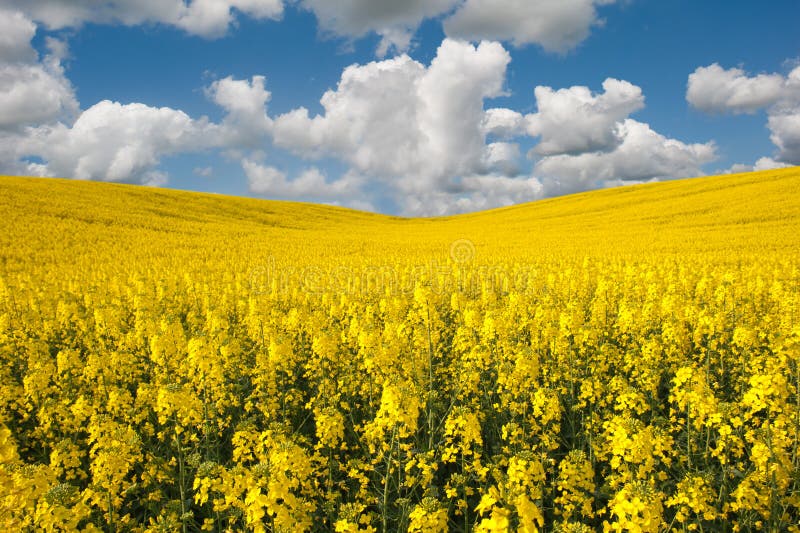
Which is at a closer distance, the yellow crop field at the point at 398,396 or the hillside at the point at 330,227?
the yellow crop field at the point at 398,396

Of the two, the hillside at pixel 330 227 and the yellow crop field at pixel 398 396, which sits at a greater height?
the hillside at pixel 330 227

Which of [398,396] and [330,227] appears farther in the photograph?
[330,227]

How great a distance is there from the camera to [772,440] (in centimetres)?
446

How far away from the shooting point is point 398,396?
4102mm

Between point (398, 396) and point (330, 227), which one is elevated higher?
point (330, 227)

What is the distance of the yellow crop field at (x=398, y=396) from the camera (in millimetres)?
3643

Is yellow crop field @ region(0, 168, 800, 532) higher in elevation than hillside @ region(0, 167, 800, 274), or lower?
lower

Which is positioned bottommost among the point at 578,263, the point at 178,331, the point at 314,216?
the point at 178,331

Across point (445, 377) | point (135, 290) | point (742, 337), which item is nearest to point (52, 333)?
point (135, 290)

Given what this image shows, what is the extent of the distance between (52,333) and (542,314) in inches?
416

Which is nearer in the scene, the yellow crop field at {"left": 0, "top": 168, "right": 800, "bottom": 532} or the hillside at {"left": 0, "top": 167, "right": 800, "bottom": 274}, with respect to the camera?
the yellow crop field at {"left": 0, "top": 168, "right": 800, "bottom": 532}

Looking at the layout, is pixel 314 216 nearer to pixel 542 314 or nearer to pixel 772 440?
pixel 542 314

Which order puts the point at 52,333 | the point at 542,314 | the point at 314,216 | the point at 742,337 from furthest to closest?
1. the point at 314,216
2. the point at 52,333
3. the point at 542,314
4. the point at 742,337

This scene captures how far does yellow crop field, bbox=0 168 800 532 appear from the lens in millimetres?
3643
